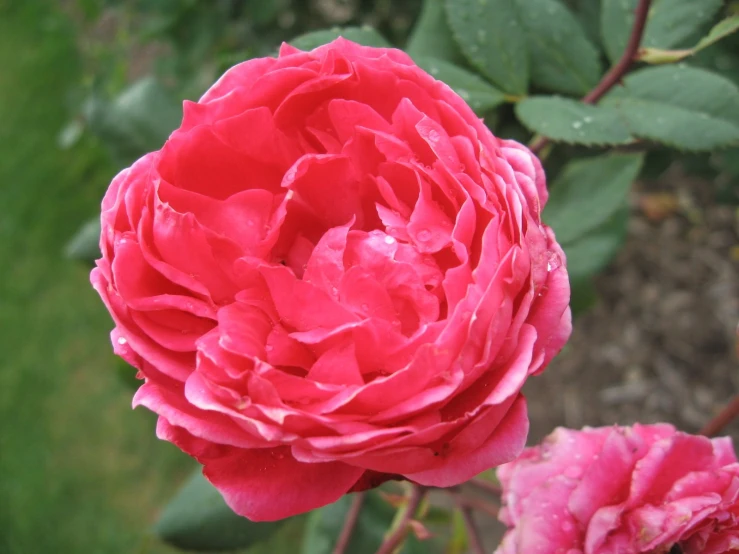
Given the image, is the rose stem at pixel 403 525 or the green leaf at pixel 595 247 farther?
the green leaf at pixel 595 247

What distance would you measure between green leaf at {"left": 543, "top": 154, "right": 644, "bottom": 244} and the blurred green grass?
1.30 m

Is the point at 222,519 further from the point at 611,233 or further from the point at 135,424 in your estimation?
the point at 135,424

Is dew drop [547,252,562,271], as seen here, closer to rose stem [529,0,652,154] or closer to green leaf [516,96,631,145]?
green leaf [516,96,631,145]

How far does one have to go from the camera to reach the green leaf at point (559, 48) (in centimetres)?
89

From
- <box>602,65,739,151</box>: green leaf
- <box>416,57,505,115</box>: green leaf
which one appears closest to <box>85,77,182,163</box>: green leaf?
<box>416,57,505,115</box>: green leaf

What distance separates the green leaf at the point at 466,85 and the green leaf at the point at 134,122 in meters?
0.47

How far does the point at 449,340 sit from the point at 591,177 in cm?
54

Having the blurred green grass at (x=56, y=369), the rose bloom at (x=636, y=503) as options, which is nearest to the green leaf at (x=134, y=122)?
the rose bloom at (x=636, y=503)

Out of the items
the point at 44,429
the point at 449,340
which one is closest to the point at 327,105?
the point at 449,340

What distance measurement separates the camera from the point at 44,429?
6.91 ft

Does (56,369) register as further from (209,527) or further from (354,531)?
(354,531)

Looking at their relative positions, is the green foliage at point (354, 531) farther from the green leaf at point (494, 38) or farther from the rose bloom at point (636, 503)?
the green leaf at point (494, 38)

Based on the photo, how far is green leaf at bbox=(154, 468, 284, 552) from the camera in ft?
3.43

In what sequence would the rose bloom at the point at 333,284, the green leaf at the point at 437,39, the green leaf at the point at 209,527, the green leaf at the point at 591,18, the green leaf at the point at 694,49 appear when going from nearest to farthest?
the rose bloom at the point at 333,284, the green leaf at the point at 694,49, the green leaf at the point at 437,39, the green leaf at the point at 209,527, the green leaf at the point at 591,18
